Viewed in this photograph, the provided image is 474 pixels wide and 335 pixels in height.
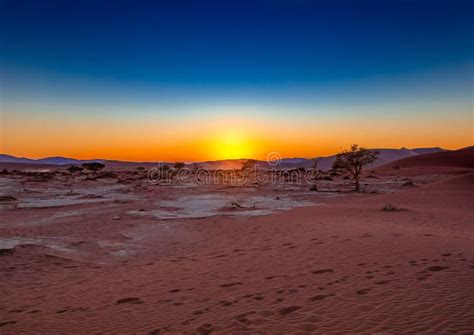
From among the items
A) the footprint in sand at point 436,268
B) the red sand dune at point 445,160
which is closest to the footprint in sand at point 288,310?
the footprint in sand at point 436,268

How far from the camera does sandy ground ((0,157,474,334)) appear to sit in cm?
602

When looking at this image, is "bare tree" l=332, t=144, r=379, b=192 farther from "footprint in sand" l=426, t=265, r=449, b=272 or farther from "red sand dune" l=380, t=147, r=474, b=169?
"red sand dune" l=380, t=147, r=474, b=169

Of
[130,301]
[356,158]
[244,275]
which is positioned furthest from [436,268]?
[356,158]

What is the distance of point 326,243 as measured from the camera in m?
11.5

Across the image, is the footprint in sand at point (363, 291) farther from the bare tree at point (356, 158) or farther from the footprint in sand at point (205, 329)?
the bare tree at point (356, 158)

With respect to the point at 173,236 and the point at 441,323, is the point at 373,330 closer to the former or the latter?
the point at 441,323

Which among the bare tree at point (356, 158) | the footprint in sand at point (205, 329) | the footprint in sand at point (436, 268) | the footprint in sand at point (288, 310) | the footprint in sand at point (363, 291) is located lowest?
the footprint in sand at point (205, 329)

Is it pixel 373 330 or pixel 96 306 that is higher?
pixel 373 330

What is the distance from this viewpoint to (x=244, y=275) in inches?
358

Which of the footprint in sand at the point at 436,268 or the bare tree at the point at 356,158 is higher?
the bare tree at the point at 356,158

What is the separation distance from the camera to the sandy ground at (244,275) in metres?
6.02

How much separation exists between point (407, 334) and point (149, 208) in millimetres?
20915

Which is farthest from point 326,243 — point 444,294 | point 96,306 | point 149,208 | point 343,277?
point 149,208

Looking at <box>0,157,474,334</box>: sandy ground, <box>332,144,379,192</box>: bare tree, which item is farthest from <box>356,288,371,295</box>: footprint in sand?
<box>332,144,379,192</box>: bare tree
